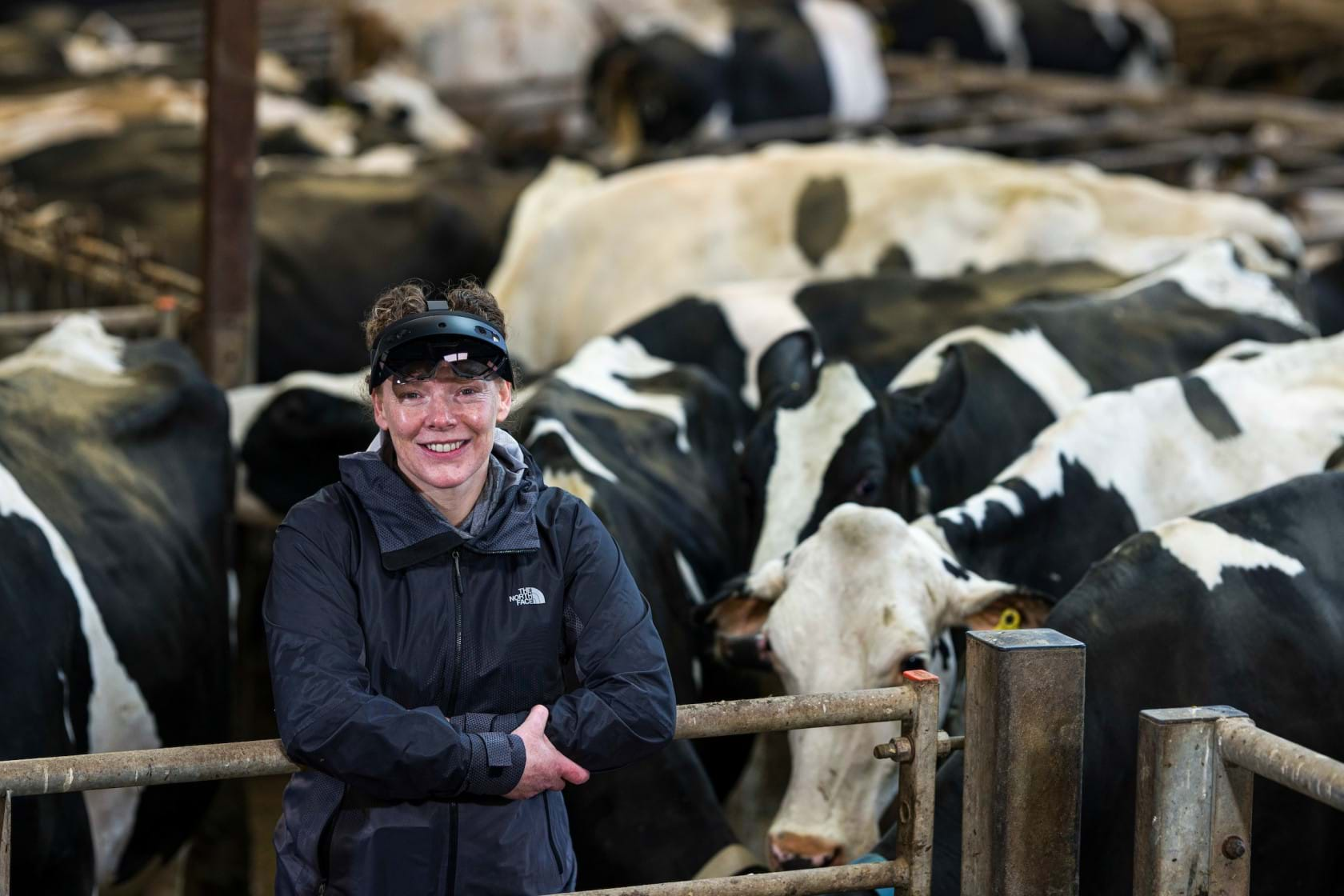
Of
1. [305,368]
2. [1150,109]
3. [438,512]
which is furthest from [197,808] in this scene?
[1150,109]

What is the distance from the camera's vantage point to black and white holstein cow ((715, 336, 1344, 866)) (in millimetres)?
3328

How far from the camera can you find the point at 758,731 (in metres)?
2.44

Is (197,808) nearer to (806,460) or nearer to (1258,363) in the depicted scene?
(806,460)

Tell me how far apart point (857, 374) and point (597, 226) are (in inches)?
124

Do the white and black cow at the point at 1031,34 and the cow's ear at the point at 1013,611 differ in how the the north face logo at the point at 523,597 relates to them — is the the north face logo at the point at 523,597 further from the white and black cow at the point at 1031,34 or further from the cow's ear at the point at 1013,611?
the white and black cow at the point at 1031,34

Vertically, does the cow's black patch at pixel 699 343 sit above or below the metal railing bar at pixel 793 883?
above

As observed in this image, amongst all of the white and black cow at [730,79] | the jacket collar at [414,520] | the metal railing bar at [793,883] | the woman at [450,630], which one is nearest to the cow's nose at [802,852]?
the metal railing bar at [793,883]

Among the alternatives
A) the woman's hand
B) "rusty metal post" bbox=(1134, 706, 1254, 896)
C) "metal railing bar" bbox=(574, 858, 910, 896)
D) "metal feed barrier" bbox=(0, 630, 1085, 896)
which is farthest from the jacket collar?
"rusty metal post" bbox=(1134, 706, 1254, 896)

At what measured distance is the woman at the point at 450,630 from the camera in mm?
2211

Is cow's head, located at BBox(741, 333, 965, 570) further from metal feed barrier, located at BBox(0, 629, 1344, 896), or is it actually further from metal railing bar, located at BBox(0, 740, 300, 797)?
metal railing bar, located at BBox(0, 740, 300, 797)

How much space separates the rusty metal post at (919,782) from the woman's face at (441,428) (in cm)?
72

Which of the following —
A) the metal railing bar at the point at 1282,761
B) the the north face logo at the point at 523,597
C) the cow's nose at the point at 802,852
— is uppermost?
the the north face logo at the point at 523,597

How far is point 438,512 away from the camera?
2.30 m

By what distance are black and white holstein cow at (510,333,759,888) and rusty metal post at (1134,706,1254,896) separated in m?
0.95
